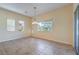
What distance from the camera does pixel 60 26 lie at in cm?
423

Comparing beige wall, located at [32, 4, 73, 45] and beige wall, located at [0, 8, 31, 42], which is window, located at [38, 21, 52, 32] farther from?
beige wall, located at [0, 8, 31, 42]

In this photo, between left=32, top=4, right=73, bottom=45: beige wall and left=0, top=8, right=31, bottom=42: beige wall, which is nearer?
left=32, top=4, right=73, bottom=45: beige wall

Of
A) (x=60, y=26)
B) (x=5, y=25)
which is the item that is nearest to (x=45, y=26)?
(x=60, y=26)

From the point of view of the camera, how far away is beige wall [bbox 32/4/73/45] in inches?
158

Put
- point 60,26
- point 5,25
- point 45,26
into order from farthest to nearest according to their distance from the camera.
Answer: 1. point 5,25
2. point 60,26
3. point 45,26

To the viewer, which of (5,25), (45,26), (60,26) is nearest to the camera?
(45,26)

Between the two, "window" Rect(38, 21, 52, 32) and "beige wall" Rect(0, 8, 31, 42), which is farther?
"beige wall" Rect(0, 8, 31, 42)

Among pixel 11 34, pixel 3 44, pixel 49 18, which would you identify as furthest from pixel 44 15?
pixel 3 44

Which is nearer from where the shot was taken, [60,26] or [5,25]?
[60,26]

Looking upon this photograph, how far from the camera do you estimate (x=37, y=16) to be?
4.20 metres

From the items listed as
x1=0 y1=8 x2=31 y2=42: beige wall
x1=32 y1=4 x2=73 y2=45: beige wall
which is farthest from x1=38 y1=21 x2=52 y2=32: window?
x1=0 y1=8 x2=31 y2=42: beige wall

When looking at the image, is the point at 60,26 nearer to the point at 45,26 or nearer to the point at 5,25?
the point at 45,26

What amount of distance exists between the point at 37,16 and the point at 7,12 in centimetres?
169
